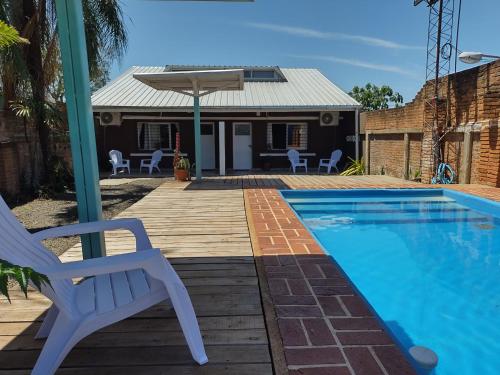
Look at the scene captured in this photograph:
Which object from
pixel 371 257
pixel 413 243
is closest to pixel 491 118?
pixel 413 243

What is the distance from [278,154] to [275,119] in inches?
54.7

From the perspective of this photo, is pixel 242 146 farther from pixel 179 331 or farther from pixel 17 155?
pixel 179 331

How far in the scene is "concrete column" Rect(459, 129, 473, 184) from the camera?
7969 mm

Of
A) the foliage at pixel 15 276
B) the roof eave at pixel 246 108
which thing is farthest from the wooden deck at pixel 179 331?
the roof eave at pixel 246 108

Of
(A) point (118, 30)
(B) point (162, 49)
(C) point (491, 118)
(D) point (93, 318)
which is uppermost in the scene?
(B) point (162, 49)

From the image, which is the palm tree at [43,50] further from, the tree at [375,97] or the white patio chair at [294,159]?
the tree at [375,97]

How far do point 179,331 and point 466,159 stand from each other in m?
8.33

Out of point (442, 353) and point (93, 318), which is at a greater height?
point (93, 318)

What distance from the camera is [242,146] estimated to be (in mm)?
13906

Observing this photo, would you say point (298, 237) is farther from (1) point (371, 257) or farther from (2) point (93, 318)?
(2) point (93, 318)

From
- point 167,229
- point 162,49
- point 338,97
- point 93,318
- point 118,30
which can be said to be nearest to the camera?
point 93,318

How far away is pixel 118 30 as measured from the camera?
799 centimetres

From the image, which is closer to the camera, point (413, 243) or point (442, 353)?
point (442, 353)

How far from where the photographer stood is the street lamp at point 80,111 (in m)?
2.29
